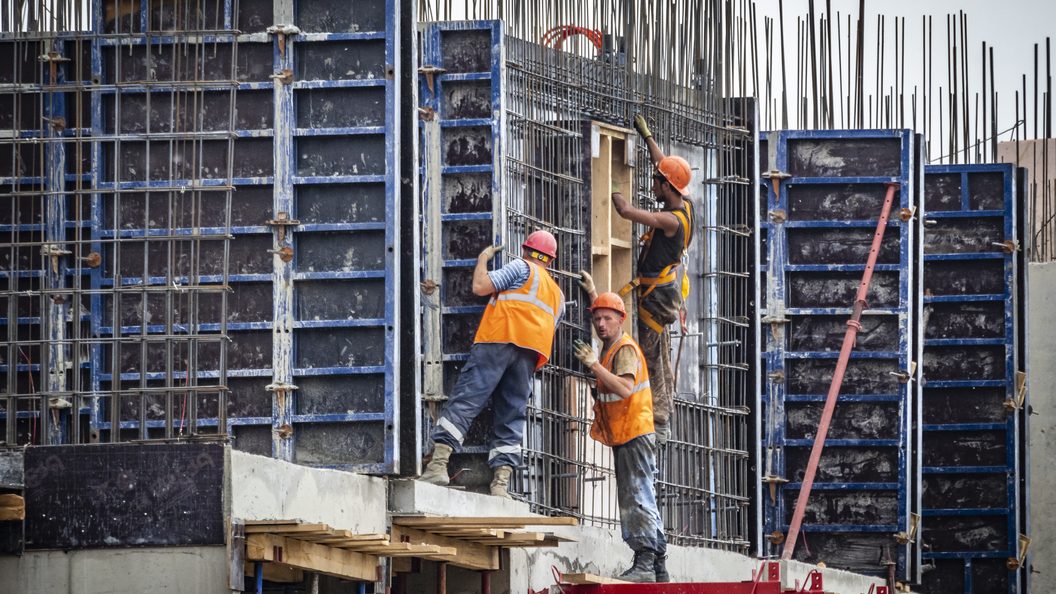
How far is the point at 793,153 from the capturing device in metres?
15.6

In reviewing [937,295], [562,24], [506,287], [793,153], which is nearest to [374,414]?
[506,287]

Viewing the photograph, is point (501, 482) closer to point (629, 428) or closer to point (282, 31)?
point (629, 428)

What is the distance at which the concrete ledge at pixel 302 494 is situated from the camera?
8234 millimetres

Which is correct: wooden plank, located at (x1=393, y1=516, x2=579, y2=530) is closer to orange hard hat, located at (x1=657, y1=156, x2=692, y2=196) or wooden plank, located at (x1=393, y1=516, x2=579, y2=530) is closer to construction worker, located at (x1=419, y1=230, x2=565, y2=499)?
construction worker, located at (x1=419, y1=230, x2=565, y2=499)

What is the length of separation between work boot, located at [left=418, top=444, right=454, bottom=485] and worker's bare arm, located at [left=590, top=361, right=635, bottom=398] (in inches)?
47.0

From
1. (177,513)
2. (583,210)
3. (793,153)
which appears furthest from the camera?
(793,153)

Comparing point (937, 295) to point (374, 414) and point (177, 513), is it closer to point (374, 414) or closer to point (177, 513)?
point (374, 414)

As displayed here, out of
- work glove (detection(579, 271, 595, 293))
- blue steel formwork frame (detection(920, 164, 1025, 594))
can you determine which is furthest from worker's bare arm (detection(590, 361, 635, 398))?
blue steel formwork frame (detection(920, 164, 1025, 594))

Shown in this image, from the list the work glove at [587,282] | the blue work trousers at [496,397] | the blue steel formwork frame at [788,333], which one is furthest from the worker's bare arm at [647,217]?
the blue steel formwork frame at [788,333]

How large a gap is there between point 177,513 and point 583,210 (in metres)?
5.56

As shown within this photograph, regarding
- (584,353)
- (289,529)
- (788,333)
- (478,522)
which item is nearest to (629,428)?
(584,353)

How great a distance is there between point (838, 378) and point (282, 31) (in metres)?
6.44

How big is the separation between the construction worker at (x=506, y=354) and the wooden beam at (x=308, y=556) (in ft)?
6.80

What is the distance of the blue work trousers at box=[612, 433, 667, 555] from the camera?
11.3 metres
